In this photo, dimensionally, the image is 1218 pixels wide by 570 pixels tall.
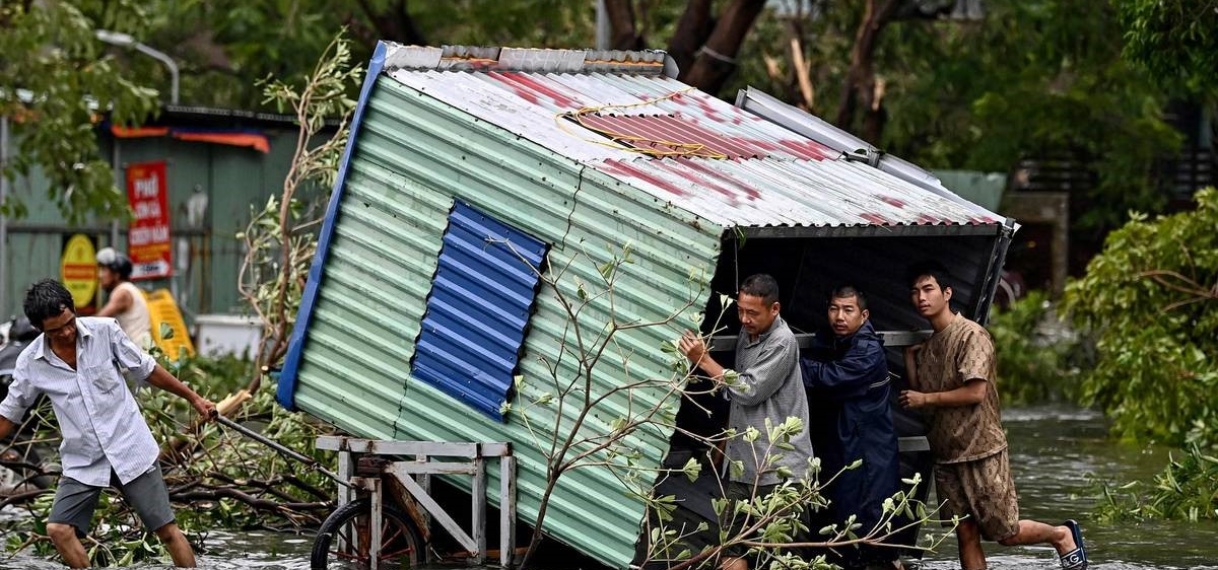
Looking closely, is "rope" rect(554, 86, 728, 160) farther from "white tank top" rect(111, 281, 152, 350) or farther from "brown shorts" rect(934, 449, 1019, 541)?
"white tank top" rect(111, 281, 152, 350)

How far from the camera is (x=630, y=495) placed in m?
8.56

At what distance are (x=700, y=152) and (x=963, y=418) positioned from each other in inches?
68.5

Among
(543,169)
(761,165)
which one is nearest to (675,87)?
(761,165)

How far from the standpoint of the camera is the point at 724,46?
20.7 m

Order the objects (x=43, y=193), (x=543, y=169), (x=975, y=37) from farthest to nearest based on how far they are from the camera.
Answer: (x=975, y=37)
(x=43, y=193)
(x=543, y=169)

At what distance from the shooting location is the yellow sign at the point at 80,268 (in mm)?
22969

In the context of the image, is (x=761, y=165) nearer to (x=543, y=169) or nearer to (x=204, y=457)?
(x=543, y=169)

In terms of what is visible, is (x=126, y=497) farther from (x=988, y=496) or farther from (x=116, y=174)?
(x=116, y=174)

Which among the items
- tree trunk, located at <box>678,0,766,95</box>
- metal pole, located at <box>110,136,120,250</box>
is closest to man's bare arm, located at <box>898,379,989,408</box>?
tree trunk, located at <box>678,0,766,95</box>

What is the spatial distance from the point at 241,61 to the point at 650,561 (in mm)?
17572

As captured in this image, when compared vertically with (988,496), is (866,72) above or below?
above

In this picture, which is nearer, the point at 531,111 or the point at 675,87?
the point at 531,111

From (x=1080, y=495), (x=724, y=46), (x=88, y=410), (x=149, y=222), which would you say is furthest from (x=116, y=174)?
(x=88, y=410)

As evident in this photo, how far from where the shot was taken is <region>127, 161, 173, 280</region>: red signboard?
23.6 m
